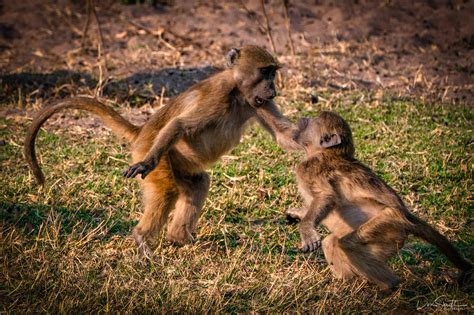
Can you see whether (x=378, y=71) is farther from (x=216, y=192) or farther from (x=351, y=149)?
(x=351, y=149)

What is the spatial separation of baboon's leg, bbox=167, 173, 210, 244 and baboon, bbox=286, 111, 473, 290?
0.88 m

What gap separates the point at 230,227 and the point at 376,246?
6.01 ft

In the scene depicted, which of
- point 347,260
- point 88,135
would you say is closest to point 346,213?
point 347,260

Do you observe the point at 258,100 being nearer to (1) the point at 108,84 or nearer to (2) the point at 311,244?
(2) the point at 311,244

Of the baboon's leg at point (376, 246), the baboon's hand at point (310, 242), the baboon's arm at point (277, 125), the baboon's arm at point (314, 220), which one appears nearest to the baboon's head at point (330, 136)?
the baboon's arm at point (277, 125)

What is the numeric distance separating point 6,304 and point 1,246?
85cm

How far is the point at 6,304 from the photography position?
462 centimetres

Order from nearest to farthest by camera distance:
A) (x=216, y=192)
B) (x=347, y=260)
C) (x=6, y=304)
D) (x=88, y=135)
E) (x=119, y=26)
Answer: (x=6, y=304) < (x=347, y=260) < (x=216, y=192) < (x=88, y=135) < (x=119, y=26)

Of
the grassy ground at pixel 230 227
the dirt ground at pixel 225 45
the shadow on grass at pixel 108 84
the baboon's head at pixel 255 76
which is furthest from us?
the dirt ground at pixel 225 45

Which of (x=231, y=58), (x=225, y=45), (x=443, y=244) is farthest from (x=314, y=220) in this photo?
(x=225, y=45)

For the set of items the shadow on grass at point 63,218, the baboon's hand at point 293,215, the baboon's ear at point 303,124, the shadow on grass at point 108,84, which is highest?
the baboon's ear at point 303,124

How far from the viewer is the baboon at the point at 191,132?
5984 millimetres

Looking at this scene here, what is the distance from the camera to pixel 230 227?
6.55 m

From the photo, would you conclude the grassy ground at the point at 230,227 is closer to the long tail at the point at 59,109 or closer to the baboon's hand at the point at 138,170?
the long tail at the point at 59,109
